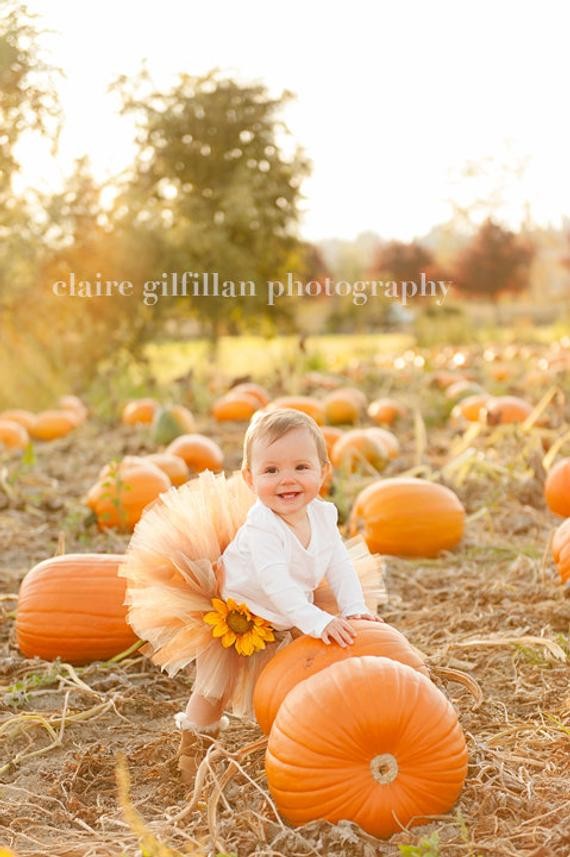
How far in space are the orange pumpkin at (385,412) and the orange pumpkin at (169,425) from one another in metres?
1.92

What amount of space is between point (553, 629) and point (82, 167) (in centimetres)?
991

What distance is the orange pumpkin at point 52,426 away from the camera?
917cm

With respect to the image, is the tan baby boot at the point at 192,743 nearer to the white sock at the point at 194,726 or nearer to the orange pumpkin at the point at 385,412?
the white sock at the point at 194,726

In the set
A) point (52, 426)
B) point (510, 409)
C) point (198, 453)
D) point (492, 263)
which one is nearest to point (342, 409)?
point (510, 409)

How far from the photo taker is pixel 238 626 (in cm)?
284

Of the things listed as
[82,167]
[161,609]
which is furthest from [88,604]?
[82,167]

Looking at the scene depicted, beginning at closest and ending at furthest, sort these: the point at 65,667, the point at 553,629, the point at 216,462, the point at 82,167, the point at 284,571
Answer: the point at 284,571, the point at 65,667, the point at 553,629, the point at 216,462, the point at 82,167

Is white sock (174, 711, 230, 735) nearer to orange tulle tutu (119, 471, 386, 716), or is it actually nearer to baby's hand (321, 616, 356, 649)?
orange tulle tutu (119, 471, 386, 716)

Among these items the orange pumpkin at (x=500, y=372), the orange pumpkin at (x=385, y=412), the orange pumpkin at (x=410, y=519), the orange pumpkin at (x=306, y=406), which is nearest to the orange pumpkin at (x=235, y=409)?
the orange pumpkin at (x=385, y=412)

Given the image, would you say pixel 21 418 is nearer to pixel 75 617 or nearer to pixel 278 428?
pixel 75 617

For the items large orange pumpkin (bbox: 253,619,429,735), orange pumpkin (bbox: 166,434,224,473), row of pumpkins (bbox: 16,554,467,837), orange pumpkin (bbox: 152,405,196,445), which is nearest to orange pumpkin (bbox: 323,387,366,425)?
orange pumpkin (bbox: 152,405,196,445)

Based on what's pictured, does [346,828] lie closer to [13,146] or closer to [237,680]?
[237,680]

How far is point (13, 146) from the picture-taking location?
5.51 meters

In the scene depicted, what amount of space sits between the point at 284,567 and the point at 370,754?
59cm
